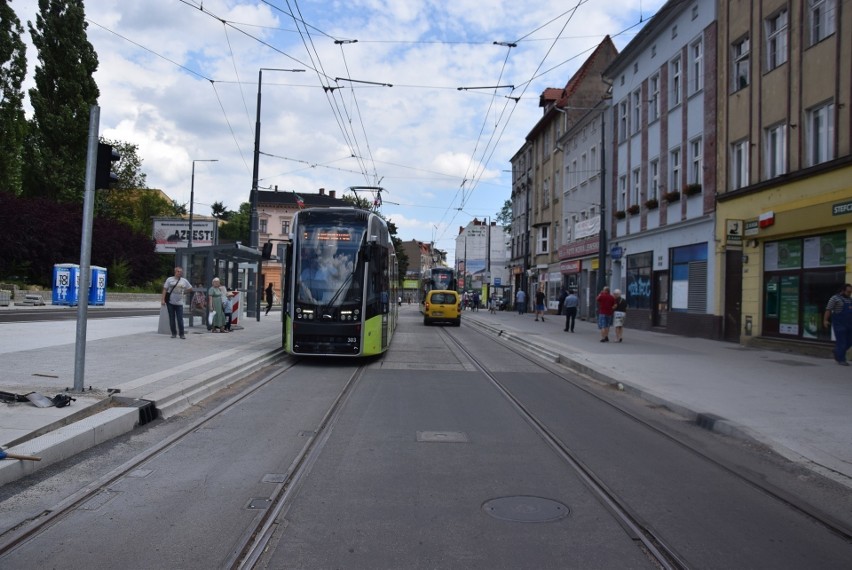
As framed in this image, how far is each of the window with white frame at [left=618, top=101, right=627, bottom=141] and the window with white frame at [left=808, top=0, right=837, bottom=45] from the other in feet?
44.2

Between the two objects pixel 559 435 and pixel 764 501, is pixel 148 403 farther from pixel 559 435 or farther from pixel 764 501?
pixel 764 501

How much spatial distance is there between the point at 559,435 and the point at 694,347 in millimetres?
12693

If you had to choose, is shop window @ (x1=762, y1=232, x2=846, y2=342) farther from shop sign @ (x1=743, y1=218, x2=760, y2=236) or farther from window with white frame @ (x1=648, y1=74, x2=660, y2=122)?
window with white frame @ (x1=648, y1=74, x2=660, y2=122)

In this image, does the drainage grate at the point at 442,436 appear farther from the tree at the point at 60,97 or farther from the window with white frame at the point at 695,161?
the tree at the point at 60,97

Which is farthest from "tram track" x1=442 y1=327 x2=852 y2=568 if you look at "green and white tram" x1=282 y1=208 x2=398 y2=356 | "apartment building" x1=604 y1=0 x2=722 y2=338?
"apartment building" x1=604 y1=0 x2=722 y2=338

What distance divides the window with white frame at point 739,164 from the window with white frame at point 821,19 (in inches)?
150

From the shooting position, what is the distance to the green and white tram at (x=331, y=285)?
13.7 meters

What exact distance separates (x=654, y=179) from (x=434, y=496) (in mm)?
24142

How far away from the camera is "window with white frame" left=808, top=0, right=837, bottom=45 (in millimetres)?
15742

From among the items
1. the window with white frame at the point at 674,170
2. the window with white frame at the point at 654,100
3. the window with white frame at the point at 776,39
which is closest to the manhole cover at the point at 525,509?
the window with white frame at the point at 776,39

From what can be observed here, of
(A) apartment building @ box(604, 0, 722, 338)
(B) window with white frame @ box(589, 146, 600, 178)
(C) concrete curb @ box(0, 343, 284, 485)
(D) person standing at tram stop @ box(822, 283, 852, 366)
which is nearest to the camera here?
(C) concrete curb @ box(0, 343, 284, 485)

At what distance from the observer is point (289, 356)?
15859mm

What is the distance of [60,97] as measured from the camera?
4791cm

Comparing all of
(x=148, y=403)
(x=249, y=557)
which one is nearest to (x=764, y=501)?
(x=249, y=557)
